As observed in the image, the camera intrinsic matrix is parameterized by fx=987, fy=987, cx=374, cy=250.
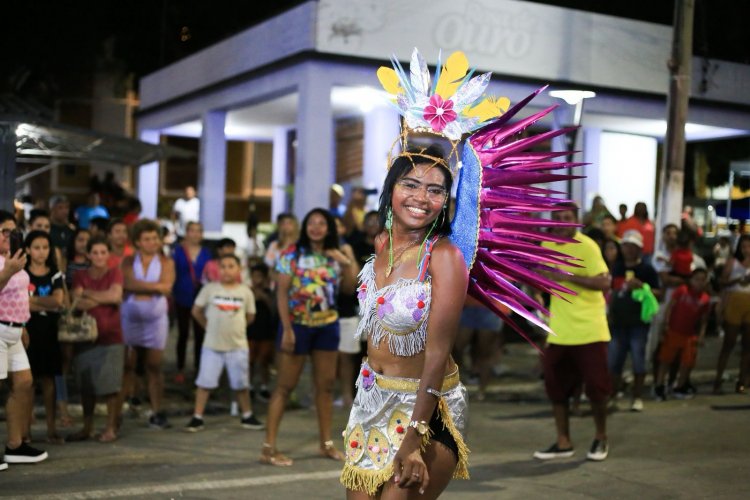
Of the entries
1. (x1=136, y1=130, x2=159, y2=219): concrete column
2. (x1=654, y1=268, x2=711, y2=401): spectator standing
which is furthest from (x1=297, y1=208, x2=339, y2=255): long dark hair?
(x1=136, y1=130, x2=159, y2=219): concrete column

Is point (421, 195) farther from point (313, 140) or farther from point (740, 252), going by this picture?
point (313, 140)

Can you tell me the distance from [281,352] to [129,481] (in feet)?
5.18

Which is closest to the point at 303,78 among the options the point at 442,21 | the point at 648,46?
the point at 442,21

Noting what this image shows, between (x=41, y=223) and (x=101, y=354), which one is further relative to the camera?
(x=41, y=223)

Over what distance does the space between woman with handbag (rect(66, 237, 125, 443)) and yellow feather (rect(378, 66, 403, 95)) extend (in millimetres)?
4551

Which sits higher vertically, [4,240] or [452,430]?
[4,240]

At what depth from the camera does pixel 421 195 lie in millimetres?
4098

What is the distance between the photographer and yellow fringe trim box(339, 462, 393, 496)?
3.97 metres

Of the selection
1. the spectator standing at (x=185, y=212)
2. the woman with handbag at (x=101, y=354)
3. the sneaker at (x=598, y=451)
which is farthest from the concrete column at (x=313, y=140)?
the sneaker at (x=598, y=451)

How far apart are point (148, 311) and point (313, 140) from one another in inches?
223

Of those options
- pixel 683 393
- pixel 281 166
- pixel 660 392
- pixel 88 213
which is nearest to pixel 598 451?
pixel 660 392

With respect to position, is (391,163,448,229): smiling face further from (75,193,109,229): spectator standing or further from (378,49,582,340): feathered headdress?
(75,193,109,229): spectator standing

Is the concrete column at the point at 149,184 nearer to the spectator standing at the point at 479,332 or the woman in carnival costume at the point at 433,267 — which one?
the spectator standing at the point at 479,332

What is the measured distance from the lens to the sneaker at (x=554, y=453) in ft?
25.9
